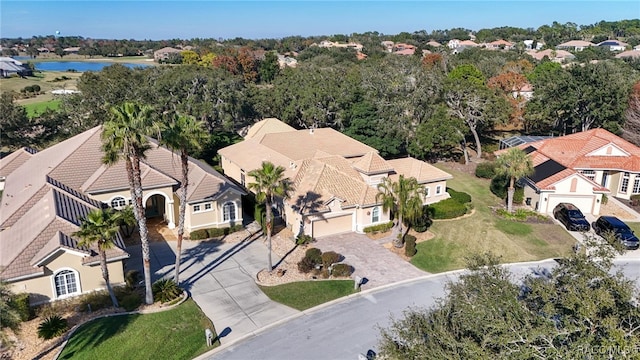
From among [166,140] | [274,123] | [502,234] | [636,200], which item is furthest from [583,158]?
[166,140]

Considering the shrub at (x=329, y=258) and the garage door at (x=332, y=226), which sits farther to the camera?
the garage door at (x=332, y=226)

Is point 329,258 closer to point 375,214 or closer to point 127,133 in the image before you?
point 375,214

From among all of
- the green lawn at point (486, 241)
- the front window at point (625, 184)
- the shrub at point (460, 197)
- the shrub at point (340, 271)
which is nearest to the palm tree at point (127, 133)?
the shrub at point (340, 271)

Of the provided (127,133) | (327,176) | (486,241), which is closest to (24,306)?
(127,133)

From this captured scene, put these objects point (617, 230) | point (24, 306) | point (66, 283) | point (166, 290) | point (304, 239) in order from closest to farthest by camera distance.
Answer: point (24, 306) → point (66, 283) → point (166, 290) → point (304, 239) → point (617, 230)

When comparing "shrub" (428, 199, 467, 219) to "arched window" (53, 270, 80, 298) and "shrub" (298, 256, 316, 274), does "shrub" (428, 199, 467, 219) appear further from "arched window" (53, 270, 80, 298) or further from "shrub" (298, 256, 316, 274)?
"arched window" (53, 270, 80, 298)

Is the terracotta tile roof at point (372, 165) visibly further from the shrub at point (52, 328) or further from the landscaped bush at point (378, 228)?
the shrub at point (52, 328)
